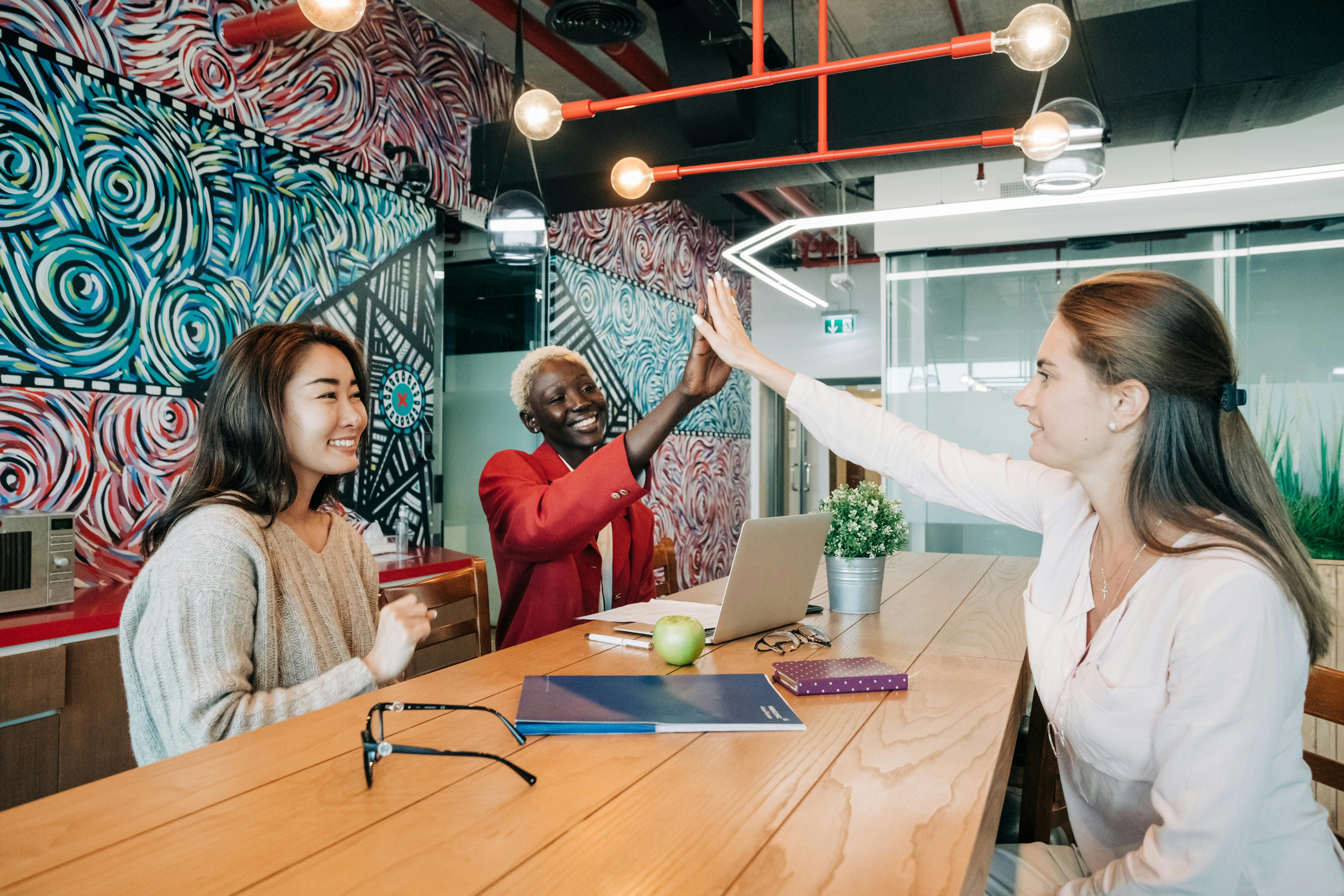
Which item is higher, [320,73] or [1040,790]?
[320,73]

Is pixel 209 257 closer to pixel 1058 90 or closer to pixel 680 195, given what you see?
pixel 680 195

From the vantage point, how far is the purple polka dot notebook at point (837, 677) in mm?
1388

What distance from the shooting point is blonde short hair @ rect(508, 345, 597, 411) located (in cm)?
265

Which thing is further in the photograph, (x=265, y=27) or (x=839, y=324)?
(x=839, y=324)

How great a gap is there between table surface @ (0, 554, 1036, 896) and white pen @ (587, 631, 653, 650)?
0.38 meters

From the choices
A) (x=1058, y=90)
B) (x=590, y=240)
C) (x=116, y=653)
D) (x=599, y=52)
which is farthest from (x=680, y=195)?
(x=116, y=653)

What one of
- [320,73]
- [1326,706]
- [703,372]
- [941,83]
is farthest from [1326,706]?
[320,73]

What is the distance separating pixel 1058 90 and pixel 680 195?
1.92m

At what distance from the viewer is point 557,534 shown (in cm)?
216

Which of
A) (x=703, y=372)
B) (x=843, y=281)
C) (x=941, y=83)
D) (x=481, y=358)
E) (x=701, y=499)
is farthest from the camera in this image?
(x=701, y=499)

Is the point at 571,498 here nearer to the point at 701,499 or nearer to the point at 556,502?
the point at 556,502

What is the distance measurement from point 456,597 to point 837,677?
1095 millimetres

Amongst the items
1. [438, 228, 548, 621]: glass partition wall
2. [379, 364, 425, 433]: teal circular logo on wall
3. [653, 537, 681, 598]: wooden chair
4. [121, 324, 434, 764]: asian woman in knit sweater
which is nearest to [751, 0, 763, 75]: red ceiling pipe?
[121, 324, 434, 764]: asian woman in knit sweater

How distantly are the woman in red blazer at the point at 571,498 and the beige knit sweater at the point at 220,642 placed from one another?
67 centimetres
